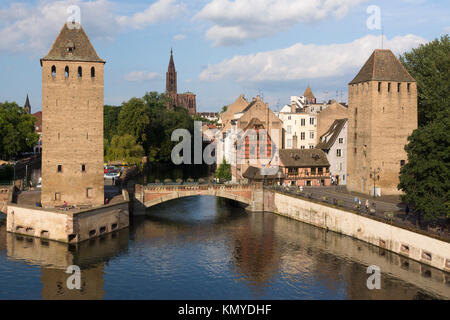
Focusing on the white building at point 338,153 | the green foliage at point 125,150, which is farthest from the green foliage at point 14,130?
the white building at point 338,153

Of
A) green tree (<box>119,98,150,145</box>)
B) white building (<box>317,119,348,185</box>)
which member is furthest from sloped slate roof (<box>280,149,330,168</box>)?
green tree (<box>119,98,150,145</box>)

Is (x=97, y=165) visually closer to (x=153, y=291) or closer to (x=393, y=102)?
(x=153, y=291)

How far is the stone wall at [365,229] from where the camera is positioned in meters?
43.5

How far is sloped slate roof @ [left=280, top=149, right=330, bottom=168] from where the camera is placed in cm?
8169

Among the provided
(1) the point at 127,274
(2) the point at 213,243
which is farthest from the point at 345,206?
(1) the point at 127,274

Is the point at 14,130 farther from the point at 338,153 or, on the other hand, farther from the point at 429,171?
the point at 429,171

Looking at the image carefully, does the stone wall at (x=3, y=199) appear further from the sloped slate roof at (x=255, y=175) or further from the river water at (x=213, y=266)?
the sloped slate roof at (x=255, y=175)

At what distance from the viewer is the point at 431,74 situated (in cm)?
7306

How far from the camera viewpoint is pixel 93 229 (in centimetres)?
5491

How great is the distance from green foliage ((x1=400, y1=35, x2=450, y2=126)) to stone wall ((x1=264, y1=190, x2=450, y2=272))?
68.2 ft

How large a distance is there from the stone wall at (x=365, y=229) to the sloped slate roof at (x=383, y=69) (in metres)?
19.2

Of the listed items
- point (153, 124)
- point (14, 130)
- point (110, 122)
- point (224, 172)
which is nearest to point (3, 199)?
point (224, 172)

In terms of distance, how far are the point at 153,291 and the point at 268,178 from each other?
41371mm

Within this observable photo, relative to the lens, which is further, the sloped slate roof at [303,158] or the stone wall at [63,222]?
the sloped slate roof at [303,158]
